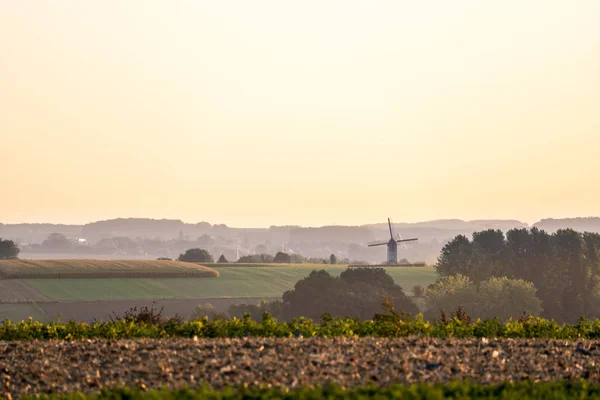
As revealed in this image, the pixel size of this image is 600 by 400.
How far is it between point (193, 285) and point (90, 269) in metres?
20.1

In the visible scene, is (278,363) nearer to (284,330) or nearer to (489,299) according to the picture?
(284,330)

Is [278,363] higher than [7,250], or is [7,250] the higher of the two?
[7,250]

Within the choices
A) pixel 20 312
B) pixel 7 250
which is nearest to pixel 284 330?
pixel 20 312

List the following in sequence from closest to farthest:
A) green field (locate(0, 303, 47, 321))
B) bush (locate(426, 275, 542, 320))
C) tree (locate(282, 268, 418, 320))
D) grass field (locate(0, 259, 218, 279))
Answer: tree (locate(282, 268, 418, 320)) < green field (locate(0, 303, 47, 321)) < bush (locate(426, 275, 542, 320)) < grass field (locate(0, 259, 218, 279))

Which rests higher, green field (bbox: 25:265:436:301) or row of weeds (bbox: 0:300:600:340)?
row of weeds (bbox: 0:300:600:340)

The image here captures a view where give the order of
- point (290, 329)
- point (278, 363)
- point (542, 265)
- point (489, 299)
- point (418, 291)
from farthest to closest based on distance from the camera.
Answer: point (418, 291), point (542, 265), point (489, 299), point (290, 329), point (278, 363)

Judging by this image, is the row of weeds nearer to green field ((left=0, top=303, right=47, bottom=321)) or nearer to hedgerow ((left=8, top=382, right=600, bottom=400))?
hedgerow ((left=8, top=382, right=600, bottom=400))

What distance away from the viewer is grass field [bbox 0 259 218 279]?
14500cm

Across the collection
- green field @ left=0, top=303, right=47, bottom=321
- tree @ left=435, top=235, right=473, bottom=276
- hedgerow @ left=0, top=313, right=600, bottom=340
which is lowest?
green field @ left=0, top=303, right=47, bottom=321

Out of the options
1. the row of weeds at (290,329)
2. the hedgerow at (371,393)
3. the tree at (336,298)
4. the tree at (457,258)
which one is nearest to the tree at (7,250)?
the tree at (336,298)

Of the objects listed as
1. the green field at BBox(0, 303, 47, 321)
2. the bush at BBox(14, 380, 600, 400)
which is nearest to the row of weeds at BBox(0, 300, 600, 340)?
the bush at BBox(14, 380, 600, 400)

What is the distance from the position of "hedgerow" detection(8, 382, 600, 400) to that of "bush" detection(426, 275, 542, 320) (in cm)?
9887

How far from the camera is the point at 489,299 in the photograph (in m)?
118

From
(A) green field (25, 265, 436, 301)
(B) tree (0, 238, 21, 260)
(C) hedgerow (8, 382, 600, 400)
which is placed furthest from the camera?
(B) tree (0, 238, 21, 260)
